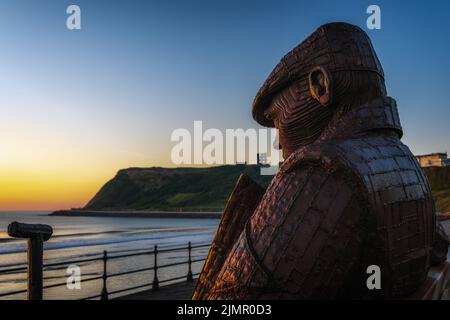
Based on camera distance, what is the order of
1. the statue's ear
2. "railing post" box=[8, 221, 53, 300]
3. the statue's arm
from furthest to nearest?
"railing post" box=[8, 221, 53, 300] → the statue's ear → the statue's arm

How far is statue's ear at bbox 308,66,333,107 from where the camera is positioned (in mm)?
2164

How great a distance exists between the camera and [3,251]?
5672 millimetres

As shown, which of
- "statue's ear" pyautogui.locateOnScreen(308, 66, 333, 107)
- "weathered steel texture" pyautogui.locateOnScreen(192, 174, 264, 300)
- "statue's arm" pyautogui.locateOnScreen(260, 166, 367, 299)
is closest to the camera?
"statue's arm" pyautogui.locateOnScreen(260, 166, 367, 299)

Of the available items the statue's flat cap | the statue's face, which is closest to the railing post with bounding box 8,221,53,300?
the statue's face

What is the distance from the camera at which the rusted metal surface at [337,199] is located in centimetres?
177

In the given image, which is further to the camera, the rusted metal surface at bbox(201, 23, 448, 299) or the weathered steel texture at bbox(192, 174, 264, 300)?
the weathered steel texture at bbox(192, 174, 264, 300)

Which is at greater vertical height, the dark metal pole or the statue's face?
the statue's face

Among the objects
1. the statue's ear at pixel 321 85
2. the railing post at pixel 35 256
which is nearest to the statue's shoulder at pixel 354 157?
the statue's ear at pixel 321 85

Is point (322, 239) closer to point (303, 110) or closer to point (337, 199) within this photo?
point (337, 199)

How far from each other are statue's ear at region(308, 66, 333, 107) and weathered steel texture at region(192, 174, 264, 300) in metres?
0.62

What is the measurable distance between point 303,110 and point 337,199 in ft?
2.37

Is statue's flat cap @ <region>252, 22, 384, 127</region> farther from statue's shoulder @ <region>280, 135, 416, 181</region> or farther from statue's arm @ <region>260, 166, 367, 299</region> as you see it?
statue's arm @ <region>260, 166, 367, 299</region>

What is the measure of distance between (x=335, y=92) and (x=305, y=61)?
0.25m
